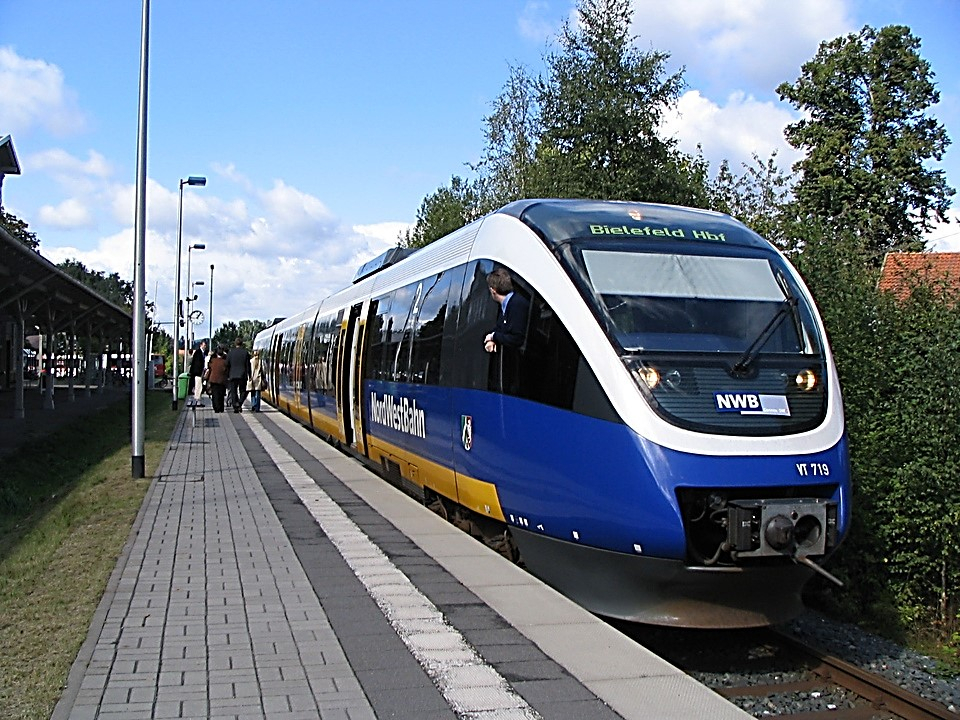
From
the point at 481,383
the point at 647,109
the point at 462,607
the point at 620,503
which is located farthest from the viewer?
the point at 647,109

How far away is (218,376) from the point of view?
30.8m

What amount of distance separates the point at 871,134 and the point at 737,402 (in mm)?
33852

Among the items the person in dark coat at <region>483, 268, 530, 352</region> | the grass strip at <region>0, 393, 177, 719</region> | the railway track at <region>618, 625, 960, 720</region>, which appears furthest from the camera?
the person in dark coat at <region>483, 268, 530, 352</region>

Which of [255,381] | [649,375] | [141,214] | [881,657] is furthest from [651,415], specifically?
[255,381]

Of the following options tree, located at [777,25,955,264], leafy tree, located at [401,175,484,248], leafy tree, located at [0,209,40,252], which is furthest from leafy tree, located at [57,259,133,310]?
tree, located at [777,25,955,264]

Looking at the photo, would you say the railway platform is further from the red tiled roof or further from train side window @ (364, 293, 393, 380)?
the red tiled roof

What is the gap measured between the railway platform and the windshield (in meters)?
1.96

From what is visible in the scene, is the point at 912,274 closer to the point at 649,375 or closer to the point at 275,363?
the point at 649,375

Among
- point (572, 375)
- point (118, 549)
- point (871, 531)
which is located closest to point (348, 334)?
point (118, 549)

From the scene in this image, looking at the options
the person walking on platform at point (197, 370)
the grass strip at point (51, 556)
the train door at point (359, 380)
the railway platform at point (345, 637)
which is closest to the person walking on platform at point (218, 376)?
the person walking on platform at point (197, 370)

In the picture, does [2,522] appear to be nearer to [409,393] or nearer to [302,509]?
[302,509]

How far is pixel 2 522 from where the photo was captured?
14531 millimetres

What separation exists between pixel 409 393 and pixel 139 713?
261 inches

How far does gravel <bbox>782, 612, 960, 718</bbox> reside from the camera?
740 cm
